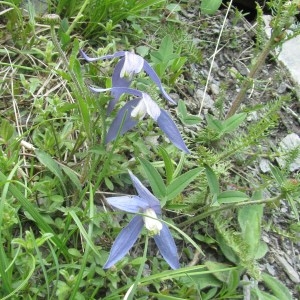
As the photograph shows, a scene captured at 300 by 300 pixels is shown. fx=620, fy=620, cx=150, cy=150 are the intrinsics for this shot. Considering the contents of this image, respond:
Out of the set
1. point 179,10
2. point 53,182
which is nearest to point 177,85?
point 179,10

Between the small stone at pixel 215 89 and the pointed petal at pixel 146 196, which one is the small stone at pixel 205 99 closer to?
the small stone at pixel 215 89

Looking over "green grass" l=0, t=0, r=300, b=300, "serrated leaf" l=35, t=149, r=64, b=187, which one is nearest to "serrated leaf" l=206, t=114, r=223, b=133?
"green grass" l=0, t=0, r=300, b=300

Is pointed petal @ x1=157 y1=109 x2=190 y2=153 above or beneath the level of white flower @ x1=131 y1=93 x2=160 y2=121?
beneath

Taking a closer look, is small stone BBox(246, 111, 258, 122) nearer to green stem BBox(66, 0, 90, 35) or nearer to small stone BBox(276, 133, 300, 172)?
small stone BBox(276, 133, 300, 172)

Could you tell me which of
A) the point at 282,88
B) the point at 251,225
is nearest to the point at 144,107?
the point at 251,225

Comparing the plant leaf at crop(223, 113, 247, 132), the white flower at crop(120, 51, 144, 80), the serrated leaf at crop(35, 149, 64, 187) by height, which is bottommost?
the serrated leaf at crop(35, 149, 64, 187)

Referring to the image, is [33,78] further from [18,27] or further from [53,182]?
[53,182]
